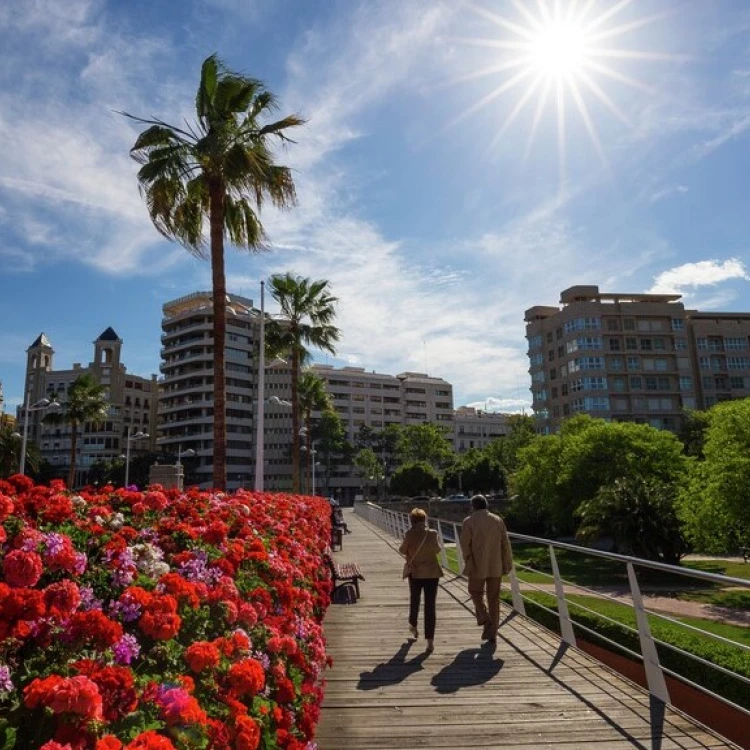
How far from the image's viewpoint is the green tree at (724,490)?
21.9m

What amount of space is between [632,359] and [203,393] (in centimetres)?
6090

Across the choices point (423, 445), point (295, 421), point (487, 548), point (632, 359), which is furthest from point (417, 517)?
point (423, 445)

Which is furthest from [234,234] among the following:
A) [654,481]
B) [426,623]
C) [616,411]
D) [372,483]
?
[372,483]

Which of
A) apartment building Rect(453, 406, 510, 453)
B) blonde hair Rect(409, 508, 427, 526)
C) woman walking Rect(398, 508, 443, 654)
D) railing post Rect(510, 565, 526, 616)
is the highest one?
apartment building Rect(453, 406, 510, 453)

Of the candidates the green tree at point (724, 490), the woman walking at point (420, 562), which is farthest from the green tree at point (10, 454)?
the woman walking at point (420, 562)

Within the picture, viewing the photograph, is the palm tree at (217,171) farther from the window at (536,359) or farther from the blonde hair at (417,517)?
the window at (536,359)

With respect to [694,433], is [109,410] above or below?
above

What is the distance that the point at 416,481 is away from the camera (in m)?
77.7

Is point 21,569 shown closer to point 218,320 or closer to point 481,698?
point 481,698

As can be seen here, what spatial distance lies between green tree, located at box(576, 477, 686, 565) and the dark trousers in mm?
23986

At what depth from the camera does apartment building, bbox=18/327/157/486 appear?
9831cm

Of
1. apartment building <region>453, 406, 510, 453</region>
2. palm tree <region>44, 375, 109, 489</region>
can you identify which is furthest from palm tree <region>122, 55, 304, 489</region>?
apartment building <region>453, 406, 510, 453</region>

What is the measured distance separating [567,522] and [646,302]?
52.6 metres

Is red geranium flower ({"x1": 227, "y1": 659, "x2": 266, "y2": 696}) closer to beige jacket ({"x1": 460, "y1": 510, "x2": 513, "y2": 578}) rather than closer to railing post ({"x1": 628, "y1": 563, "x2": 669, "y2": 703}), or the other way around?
railing post ({"x1": 628, "y1": 563, "x2": 669, "y2": 703})
